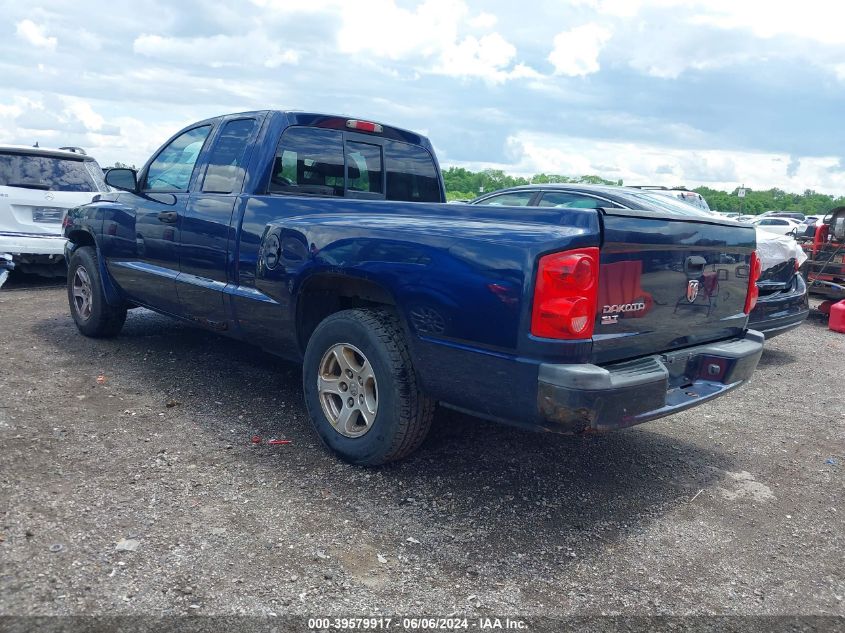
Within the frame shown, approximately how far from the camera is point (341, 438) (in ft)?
12.0

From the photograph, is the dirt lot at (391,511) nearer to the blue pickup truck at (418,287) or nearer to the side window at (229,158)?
the blue pickup truck at (418,287)

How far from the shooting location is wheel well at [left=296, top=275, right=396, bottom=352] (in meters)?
3.58

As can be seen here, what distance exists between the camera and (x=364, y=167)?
4770mm

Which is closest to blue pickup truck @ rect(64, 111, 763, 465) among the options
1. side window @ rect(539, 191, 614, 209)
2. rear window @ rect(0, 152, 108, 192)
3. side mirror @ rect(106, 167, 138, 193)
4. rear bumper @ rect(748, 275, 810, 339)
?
side mirror @ rect(106, 167, 138, 193)

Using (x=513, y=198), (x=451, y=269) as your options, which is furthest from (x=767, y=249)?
(x=451, y=269)

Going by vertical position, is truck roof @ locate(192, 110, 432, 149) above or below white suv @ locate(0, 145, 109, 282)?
above

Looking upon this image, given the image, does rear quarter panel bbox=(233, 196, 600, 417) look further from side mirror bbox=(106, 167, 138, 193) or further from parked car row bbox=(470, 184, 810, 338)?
parked car row bbox=(470, 184, 810, 338)

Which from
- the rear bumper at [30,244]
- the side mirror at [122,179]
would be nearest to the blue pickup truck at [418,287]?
the side mirror at [122,179]

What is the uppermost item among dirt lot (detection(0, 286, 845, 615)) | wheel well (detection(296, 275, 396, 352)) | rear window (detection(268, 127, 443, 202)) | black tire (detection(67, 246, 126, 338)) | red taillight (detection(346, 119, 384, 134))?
red taillight (detection(346, 119, 384, 134))

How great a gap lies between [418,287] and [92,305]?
3932mm

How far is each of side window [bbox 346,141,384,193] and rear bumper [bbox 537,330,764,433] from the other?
2380 mm

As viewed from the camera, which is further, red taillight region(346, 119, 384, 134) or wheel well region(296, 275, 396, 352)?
red taillight region(346, 119, 384, 134)

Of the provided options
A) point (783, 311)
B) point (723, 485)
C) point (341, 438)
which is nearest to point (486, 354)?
point (341, 438)

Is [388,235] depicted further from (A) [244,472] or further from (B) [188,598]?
(B) [188,598]
